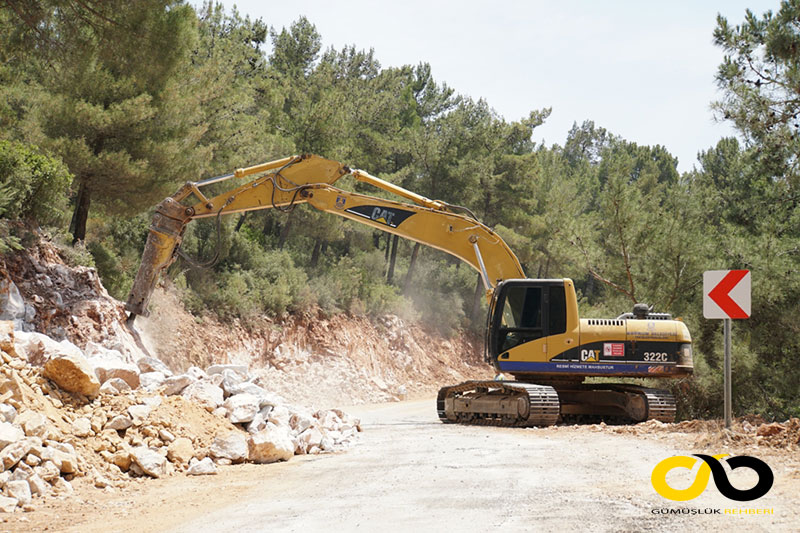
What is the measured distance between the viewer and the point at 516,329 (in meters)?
14.0

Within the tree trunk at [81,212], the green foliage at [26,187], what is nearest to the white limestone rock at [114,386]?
the green foliage at [26,187]

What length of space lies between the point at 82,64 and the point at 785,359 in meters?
15.1

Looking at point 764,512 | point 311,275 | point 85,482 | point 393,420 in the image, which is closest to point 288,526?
point 85,482

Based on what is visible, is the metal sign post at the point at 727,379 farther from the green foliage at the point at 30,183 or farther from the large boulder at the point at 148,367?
the green foliage at the point at 30,183

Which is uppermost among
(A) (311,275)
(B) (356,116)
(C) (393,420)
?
(B) (356,116)

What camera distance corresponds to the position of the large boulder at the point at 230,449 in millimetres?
9839

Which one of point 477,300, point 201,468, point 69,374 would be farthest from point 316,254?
point 201,468

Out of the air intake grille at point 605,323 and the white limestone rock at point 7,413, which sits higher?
the air intake grille at point 605,323

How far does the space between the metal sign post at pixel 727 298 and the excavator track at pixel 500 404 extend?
11.6ft

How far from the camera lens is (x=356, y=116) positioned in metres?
37.1

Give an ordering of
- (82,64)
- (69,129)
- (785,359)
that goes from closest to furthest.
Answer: (82,64)
(785,359)
(69,129)

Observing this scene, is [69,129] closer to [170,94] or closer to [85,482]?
[170,94]

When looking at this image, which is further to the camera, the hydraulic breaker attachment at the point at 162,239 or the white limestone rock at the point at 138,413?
the hydraulic breaker attachment at the point at 162,239

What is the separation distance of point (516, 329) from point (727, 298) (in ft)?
15.3
